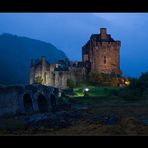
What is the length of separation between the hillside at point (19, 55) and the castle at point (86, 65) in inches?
56.4

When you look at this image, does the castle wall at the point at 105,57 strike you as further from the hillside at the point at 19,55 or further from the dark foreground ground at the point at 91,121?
the dark foreground ground at the point at 91,121

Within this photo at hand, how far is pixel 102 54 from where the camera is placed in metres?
26.7

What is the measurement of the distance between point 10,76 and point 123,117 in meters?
13.2

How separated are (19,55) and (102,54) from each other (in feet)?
30.5

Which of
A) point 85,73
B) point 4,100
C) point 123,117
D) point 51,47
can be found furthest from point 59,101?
point 51,47

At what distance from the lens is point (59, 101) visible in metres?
17.0

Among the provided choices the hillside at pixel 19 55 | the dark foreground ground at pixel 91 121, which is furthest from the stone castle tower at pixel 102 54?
the dark foreground ground at pixel 91 121

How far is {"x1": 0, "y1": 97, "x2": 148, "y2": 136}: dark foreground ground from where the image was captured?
917 centimetres

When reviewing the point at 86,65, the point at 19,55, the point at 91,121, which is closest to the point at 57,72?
the point at 86,65

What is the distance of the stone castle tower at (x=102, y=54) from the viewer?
2566 cm

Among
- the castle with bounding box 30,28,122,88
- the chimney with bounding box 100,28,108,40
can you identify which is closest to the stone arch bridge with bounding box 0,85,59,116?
the castle with bounding box 30,28,122,88

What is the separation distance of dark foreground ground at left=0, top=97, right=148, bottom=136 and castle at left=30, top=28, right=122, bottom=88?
286 inches

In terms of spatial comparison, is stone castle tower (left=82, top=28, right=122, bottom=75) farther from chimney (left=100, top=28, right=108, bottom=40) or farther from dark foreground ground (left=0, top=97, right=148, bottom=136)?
dark foreground ground (left=0, top=97, right=148, bottom=136)
